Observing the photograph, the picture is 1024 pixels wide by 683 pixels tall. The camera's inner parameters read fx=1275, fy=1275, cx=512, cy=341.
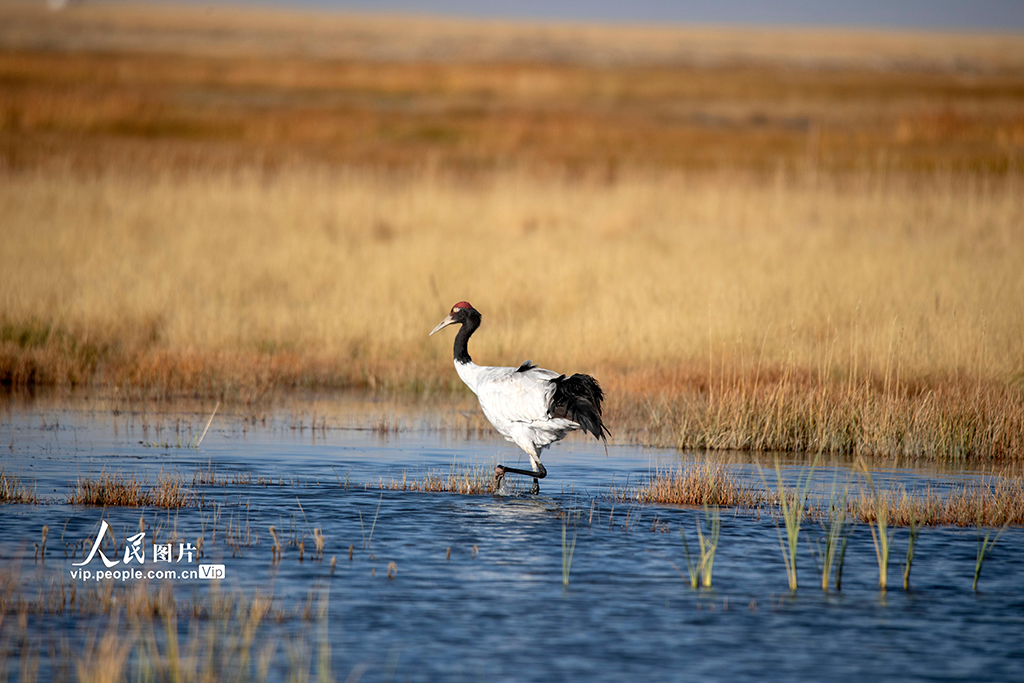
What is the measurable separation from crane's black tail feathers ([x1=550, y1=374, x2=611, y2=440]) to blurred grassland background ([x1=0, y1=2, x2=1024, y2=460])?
2713 millimetres

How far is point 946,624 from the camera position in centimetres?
690

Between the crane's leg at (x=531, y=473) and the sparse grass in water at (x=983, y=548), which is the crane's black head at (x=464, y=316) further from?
the sparse grass in water at (x=983, y=548)

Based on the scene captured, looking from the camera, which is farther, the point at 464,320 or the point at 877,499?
the point at 464,320

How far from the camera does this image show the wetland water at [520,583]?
20.7 feet

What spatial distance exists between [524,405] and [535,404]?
A: 11 centimetres

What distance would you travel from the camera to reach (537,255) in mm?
19656

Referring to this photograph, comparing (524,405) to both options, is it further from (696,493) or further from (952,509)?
(952,509)

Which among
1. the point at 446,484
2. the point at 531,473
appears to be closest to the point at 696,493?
the point at 531,473

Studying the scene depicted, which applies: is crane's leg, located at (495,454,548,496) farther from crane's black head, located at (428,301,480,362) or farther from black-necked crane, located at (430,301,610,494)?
crane's black head, located at (428,301,480,362)

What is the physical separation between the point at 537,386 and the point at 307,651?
4012 millimetres

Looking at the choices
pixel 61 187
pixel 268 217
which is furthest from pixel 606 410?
pixel 61 187

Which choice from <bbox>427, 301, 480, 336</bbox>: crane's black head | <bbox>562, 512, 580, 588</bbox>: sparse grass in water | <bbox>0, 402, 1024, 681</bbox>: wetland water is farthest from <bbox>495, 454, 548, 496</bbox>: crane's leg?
<bbox>427, 301, 480, 336</bbox>: crane's black head

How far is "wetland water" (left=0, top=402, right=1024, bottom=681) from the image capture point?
630 centimetres

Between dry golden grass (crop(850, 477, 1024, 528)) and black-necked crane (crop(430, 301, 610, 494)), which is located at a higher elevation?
black-necked crane (crop(430, 301, 610, 494))
